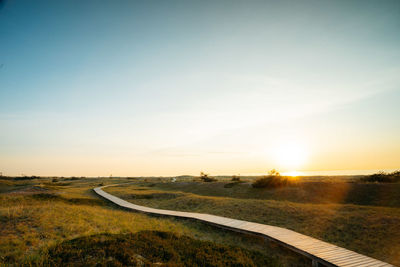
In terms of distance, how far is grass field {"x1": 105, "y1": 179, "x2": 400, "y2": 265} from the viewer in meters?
11.1

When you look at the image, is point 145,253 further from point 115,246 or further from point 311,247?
point 311,247

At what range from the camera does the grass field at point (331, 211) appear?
36.6ft

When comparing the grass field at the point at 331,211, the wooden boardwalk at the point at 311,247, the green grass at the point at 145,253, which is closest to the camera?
the green grass at the point at 145,253

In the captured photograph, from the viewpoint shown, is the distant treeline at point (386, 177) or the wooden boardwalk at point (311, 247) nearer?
the wooden boardwalk at point (311, 247)

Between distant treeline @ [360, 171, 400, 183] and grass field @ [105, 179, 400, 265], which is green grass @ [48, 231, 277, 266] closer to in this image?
grass field @ [105, 179, 400, 265]

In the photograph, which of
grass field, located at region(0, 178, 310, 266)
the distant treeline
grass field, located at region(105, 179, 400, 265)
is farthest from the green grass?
the distant treeline

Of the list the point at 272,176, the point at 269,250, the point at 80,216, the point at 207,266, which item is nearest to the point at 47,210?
the point at 80,216

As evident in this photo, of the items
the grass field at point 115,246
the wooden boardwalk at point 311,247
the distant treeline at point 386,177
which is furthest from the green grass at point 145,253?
the distant treeline at point 386,177

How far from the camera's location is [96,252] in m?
8.09

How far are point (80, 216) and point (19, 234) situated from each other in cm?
452

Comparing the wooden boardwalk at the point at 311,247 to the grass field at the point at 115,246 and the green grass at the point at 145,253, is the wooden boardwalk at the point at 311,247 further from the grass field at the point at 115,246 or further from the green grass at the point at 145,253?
the green grass at the point at 145,253

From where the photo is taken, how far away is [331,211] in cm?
1589

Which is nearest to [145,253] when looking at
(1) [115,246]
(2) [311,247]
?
(1) [115,246]

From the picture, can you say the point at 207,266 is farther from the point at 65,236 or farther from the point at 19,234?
the point at 19,234
